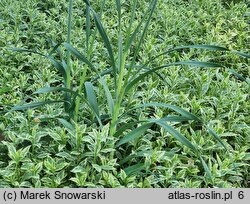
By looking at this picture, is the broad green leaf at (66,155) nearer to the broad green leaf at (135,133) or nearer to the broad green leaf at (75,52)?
the broad green leaf at (135,133)

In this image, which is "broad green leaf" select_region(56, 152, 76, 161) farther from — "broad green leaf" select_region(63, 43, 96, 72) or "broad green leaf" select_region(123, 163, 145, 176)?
"broad green leaf" select_region(63, 43, 96, 72)

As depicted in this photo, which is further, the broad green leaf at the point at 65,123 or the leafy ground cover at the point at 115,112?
the broad green leaf at the point at 65,123

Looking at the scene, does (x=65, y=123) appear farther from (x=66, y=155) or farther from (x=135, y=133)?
(x=135, y=133)

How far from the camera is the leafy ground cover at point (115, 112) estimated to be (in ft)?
7.30

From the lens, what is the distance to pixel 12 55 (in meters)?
3.22

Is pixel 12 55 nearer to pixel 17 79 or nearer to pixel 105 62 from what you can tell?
pixel 17 79

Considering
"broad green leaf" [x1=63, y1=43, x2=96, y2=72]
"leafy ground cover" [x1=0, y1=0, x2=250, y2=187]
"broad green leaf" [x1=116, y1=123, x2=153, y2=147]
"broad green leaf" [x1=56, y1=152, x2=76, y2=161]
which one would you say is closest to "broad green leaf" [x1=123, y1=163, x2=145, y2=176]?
"leafy ground cover" [x1=0, y1=0, x2=250, y2=187]

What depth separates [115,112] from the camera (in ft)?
7.60

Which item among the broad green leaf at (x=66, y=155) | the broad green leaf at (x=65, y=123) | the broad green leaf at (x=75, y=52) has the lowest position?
the broad green leaf at (x=66, y=155)

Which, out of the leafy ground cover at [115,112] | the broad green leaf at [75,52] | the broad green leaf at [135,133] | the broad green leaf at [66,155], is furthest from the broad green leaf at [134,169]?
the broad green leaf at [75,52]

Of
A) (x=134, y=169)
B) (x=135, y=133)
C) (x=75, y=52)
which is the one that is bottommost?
(x=134, y=169)

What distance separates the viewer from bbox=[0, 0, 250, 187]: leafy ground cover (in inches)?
87.7

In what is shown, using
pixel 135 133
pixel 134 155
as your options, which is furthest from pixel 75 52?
pixel 134 155

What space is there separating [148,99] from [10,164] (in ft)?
3.45
